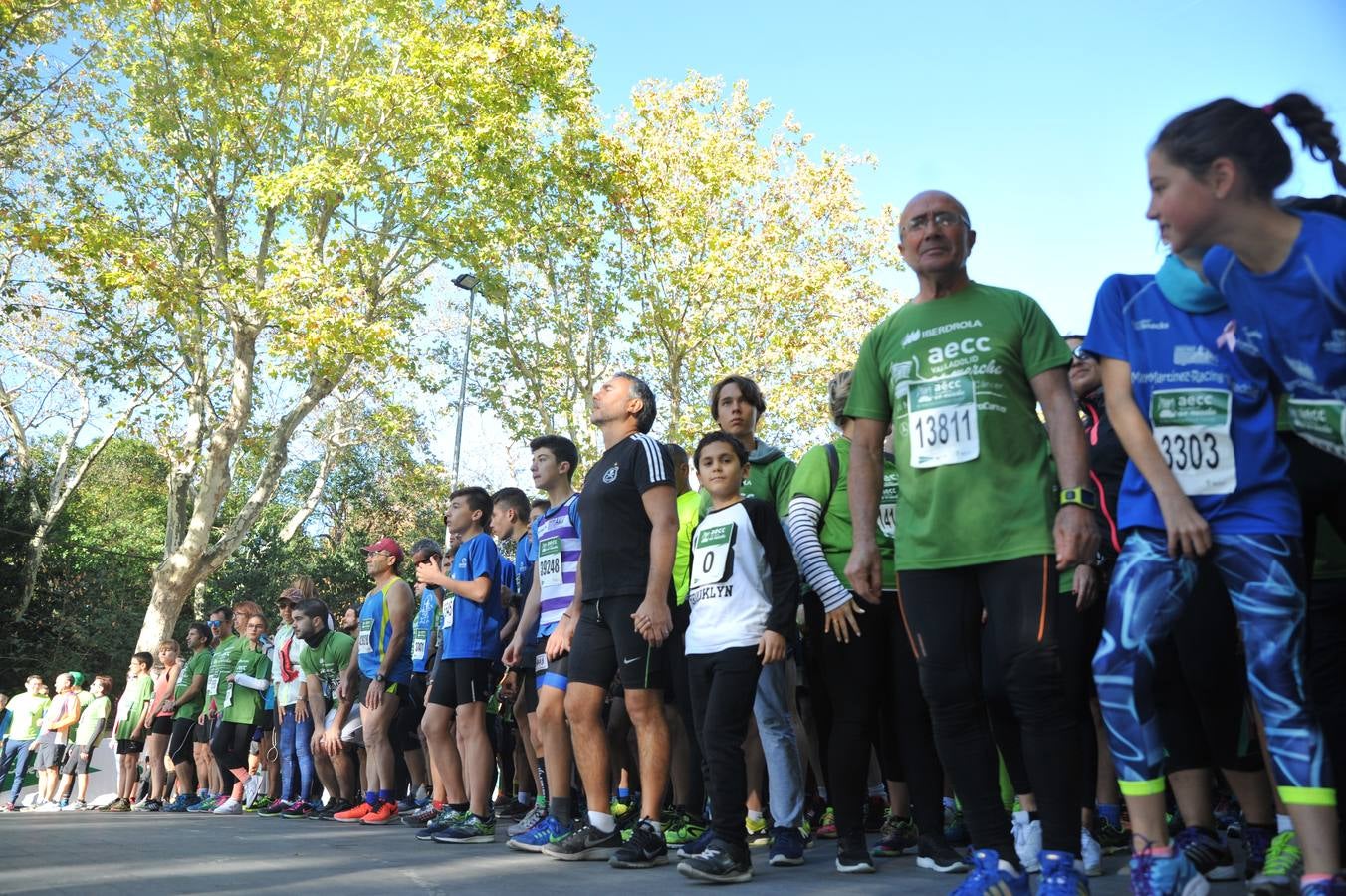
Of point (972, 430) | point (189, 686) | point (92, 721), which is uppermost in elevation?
point (972, 430)

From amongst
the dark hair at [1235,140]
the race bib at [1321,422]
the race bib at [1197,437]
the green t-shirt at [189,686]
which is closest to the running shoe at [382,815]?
the green t-shirt at [189,686]

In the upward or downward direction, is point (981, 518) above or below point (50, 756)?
above

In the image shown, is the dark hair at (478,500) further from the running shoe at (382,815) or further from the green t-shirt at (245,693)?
the green t-shirt at (245,693)

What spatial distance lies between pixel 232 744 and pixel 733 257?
14367 millimetres

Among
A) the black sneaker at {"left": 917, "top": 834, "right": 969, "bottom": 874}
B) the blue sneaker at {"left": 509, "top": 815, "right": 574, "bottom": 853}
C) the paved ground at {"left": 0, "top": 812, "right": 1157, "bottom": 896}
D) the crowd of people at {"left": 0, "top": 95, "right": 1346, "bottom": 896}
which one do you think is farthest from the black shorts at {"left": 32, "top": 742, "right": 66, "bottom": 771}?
the black sneaker at {"left": 917, "top": 834, "right": 969, "bottom": 874}

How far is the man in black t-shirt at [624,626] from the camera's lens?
16.7 ft

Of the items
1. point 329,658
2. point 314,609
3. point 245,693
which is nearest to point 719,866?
Answer: point 329,658

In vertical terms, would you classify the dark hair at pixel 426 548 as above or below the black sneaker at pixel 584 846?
above

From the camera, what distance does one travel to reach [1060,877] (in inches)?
121

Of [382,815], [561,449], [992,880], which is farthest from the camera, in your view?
[382,815]

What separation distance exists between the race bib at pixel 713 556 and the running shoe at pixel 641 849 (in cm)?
109

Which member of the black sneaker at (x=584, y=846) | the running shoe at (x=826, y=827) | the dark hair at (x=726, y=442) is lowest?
the running shoe at (x=826, y=827)

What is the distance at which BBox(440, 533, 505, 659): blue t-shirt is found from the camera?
22.3ft

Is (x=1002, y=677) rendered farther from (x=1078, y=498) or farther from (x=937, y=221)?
(x=937, y=221)
